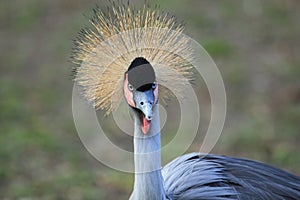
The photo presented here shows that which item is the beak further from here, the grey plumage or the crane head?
the grey plumage

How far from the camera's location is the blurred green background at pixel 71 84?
3379 millimetres

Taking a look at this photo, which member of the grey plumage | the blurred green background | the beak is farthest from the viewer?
the blurred green background

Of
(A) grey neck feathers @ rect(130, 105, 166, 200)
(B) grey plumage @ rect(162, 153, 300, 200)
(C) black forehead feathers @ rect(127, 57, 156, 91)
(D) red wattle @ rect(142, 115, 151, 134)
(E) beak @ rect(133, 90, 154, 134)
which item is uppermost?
(C) black forehead feathers @ rect(127, 57, 156, 91)

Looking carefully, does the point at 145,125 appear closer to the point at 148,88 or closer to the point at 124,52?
the point at 148,88

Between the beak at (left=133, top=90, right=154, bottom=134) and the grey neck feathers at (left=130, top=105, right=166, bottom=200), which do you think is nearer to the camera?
the beak at (left=133, top=90, right=154, bottom=134)

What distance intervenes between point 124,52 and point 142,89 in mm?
202

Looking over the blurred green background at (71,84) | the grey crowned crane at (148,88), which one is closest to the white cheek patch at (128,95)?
the grey crowned crane at (148,88)

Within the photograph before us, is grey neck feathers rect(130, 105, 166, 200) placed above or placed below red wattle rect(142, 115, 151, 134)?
below

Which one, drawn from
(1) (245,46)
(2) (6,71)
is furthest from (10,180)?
(1) (245,46)

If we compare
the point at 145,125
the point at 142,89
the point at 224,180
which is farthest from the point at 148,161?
the point at 224,180

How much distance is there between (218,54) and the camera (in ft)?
14.5

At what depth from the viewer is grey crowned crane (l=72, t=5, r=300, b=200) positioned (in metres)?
1.91

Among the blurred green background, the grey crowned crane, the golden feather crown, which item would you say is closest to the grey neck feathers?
the grey crowned crane

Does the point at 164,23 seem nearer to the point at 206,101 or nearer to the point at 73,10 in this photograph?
the point at 206,101
